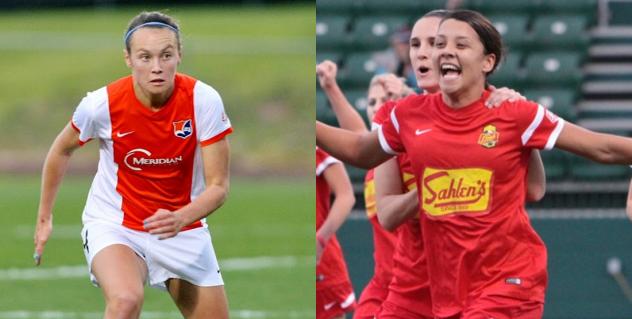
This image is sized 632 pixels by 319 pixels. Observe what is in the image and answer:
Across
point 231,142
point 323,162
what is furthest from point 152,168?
point 231,142

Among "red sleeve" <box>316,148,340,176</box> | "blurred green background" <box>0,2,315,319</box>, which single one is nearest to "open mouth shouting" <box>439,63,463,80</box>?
"red sleeve" <box>316,148,340,176</box>

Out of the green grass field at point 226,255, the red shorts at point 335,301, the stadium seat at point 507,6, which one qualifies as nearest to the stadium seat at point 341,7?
the stadium seat at point 507,6

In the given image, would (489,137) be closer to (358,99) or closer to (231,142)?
(358,99)

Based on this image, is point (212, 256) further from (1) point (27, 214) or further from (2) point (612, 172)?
(1) point (27, 214)

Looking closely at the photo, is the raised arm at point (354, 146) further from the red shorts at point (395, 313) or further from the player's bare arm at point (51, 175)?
the player's bare arm at point (51, 175)

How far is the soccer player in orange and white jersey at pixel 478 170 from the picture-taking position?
4.54m

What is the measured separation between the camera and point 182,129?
18.3 feet

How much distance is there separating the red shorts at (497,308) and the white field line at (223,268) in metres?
8.15

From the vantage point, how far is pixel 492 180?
4.56 metres

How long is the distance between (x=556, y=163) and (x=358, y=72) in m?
2.39

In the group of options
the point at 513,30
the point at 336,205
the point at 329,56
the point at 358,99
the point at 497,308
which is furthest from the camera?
the point at 329,56

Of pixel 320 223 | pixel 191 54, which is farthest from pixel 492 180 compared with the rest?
pixel 191 54

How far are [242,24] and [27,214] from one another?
1447cm

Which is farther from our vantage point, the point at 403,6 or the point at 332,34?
the point at 332,34
